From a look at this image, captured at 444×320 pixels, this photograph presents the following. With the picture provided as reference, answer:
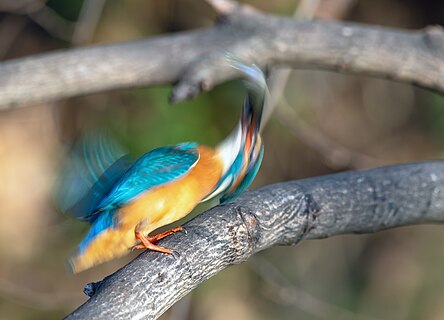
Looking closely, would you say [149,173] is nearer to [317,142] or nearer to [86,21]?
[317,142]

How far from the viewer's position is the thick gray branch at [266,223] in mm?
1288

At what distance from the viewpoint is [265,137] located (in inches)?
127

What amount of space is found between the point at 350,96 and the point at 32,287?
60.2 inches

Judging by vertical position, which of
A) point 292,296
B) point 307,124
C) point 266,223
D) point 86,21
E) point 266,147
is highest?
point 266,223

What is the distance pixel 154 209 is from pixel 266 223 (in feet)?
0.82

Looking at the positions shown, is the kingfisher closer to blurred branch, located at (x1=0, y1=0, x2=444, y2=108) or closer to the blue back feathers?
the blue back feathers

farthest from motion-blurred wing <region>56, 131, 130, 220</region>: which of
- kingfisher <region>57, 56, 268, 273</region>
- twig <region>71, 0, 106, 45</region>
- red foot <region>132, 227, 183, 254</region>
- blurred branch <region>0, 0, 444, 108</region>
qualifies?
twig <region>71, 0, 106, 45</region>

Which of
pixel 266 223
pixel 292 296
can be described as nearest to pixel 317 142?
pixel 292 296

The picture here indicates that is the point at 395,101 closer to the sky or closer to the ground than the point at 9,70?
closer to the ground

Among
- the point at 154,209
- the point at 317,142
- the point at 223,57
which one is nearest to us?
the point at 154,209

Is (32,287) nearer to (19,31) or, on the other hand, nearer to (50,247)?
(50,247)

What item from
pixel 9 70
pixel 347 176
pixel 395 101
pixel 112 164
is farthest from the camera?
pixel 395 101

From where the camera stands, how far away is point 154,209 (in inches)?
55.2

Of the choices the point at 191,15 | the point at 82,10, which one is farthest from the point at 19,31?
the point at 191,15
